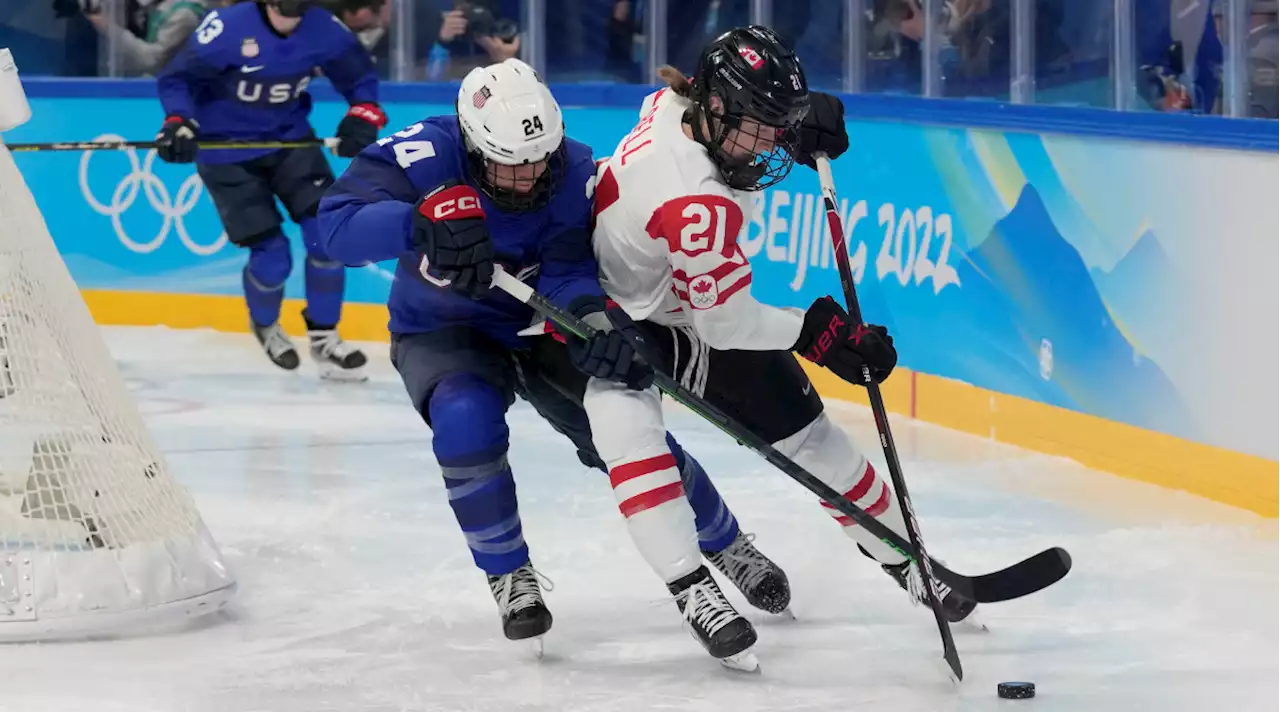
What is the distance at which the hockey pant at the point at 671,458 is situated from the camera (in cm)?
310

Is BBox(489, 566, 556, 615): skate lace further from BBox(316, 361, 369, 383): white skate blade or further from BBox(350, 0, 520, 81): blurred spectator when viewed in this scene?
BBox(350, 0, 520, 81): blurred spectator

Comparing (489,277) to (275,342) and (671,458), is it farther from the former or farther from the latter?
(275,342)

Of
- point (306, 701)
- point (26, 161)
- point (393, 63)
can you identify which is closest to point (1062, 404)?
point (306, 701)

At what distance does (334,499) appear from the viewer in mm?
4750

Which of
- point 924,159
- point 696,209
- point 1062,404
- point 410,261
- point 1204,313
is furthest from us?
point 924,159

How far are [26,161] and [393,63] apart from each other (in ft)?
4.81

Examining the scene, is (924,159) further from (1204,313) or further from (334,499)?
(334,499)

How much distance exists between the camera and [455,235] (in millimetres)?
2967

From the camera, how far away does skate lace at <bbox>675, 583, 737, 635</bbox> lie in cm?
310

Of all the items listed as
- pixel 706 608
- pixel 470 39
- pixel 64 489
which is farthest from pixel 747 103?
pixel 470 39

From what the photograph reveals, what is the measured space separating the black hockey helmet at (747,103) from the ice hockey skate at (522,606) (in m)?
0.75

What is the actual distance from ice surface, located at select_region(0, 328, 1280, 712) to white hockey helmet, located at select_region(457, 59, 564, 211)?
792mm

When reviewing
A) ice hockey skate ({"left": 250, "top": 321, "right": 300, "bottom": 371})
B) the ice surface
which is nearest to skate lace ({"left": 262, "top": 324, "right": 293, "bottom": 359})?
ice hockey skate ({"left": 250, "top": 321, "right": 300, "bottom": 371})

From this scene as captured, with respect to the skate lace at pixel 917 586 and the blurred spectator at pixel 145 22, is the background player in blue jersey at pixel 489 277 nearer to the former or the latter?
the skate lace at pixel 917 586
